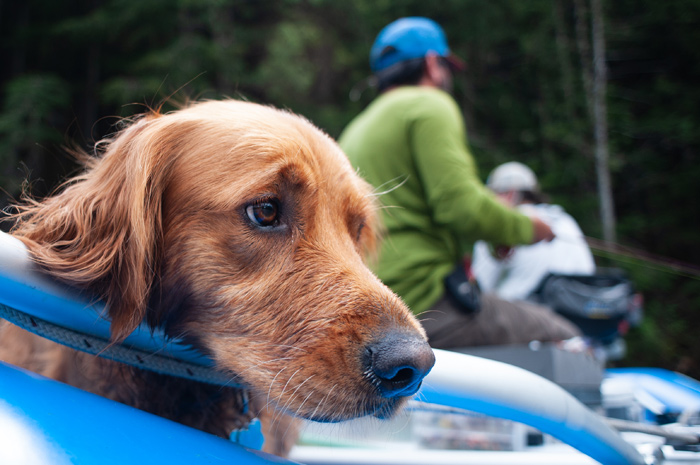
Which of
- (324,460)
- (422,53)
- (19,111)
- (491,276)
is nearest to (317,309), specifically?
(324,460)

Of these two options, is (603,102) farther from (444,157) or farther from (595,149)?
(444,157)

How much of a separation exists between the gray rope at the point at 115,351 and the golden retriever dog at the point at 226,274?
0.06 metres

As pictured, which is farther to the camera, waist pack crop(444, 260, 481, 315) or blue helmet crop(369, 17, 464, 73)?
A: blue helmet crop(369, 17, 464, 73)

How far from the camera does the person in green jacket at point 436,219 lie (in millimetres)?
2600

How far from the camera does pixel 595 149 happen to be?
454 inches

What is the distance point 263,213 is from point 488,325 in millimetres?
1694

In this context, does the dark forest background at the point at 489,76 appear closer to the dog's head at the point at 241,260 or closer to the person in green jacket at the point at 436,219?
the person in green jacket at the point at 436,219

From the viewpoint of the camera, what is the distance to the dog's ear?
1259 mm

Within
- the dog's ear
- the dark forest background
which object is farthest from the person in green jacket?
the dark forest background

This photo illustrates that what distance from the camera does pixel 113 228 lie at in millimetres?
1376

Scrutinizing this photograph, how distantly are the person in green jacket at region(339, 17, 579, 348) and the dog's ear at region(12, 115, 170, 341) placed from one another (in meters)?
1.29

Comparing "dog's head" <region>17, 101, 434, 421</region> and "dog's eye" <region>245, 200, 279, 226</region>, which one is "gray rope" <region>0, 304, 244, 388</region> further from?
"dog's eye" <region>245, 200, 279, 226</region>

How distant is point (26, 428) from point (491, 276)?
4.90 m

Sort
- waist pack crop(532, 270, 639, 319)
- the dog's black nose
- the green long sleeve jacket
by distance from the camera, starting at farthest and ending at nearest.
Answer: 1. waist pack crop(532, 270, 639, 319)
2. the green long sleeve jacket
3. the dog's black nose
